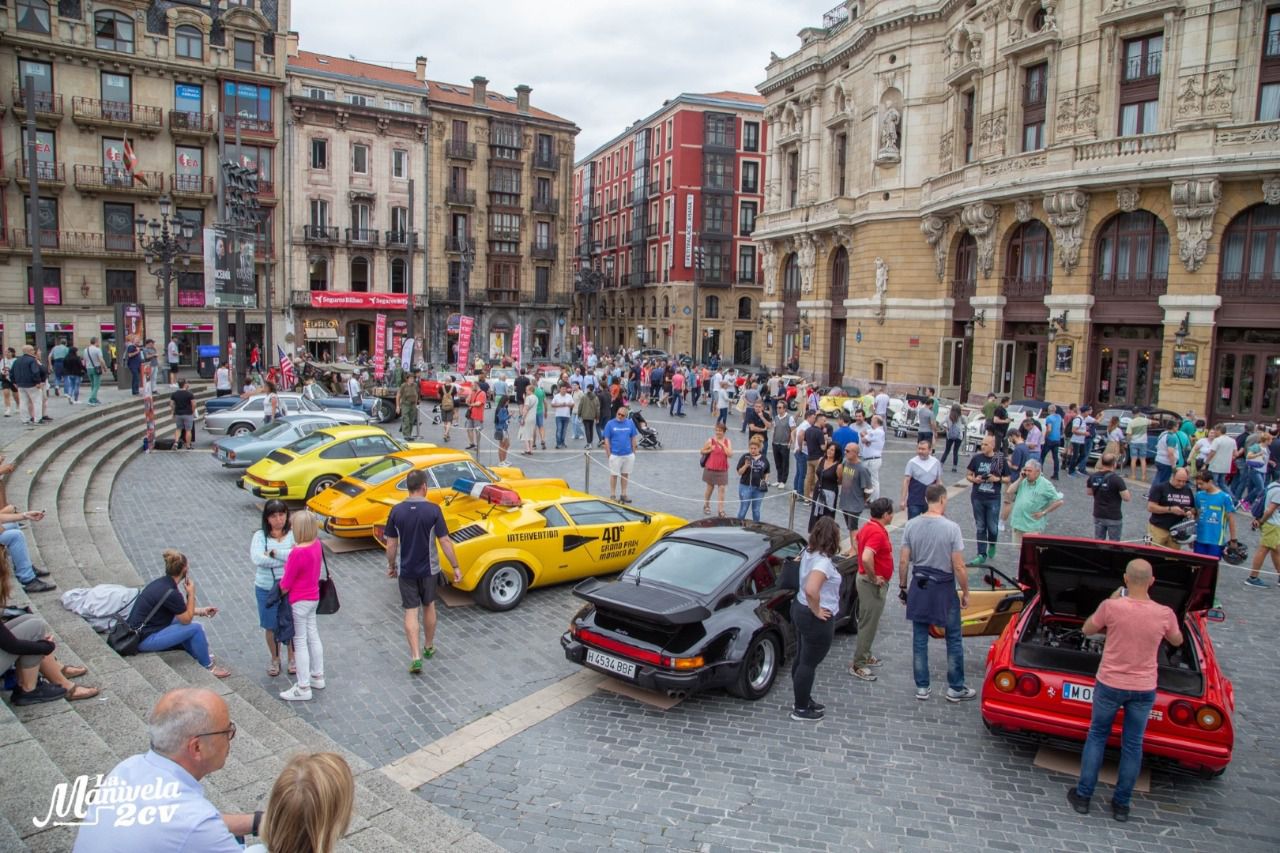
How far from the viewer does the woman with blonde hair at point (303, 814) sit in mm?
2826

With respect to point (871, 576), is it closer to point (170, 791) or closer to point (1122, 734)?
point (1122, 734)

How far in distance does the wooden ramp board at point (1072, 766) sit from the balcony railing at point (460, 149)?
55337mm

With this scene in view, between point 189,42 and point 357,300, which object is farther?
point 357,300

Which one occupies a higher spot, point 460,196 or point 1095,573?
point 460,196

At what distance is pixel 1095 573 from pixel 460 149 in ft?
180

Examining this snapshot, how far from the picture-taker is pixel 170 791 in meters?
3.01

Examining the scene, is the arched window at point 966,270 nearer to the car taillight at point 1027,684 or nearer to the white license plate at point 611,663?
the car taillight at point 1027,684

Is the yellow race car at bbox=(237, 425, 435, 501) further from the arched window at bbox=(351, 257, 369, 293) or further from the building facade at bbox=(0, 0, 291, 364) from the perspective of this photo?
the arched window at bbox=(351, 257, 369, 293)

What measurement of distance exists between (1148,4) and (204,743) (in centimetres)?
3148

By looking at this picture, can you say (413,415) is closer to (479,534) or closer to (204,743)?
(479,534)

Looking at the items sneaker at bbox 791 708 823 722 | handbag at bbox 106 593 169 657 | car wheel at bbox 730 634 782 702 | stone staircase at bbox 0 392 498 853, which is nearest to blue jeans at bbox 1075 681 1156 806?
sneaker at bbox 791 708 823 722

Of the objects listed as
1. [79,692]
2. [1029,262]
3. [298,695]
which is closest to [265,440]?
[298,695]

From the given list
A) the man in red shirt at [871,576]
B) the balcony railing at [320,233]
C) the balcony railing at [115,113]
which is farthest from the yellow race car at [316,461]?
the balcony railing at [320,233]

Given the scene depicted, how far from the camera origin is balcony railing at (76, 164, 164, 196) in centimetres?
4216
